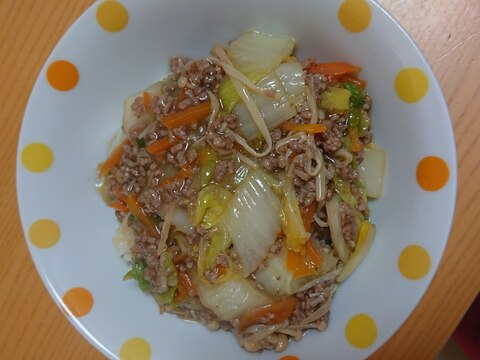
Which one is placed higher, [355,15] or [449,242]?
[355,15]

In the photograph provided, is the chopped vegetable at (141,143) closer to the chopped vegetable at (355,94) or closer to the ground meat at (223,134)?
the ground meat at (223,134)

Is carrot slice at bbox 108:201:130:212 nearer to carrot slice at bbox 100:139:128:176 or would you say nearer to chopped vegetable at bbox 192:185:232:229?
carrot slice at bbox 100:139:128:176

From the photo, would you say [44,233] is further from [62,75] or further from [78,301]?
[62,75]

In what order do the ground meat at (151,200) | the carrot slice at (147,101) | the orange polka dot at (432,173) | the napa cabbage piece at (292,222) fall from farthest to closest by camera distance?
the carrot slice at (147,101) < the ground meat at (151,200) < the napa cabbage piece at (292,222) < the orange polka dot at (432,173)

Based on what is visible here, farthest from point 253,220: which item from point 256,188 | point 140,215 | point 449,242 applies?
point 449,242

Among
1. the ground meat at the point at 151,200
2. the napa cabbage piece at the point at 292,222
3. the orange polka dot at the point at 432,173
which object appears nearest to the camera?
the orange polka dot at the point at 432,173

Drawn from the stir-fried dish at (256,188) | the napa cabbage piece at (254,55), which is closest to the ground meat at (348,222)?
the stir-fried dish at (256,188)
